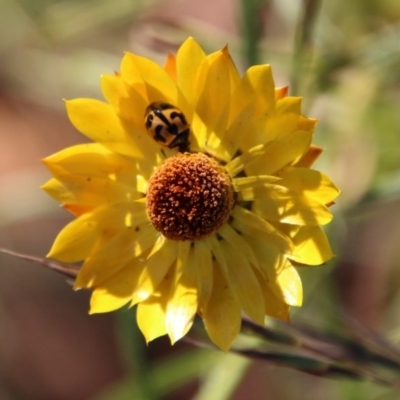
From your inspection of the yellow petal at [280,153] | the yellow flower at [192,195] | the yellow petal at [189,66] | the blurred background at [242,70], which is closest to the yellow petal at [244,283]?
the yellow flower at [192,195]

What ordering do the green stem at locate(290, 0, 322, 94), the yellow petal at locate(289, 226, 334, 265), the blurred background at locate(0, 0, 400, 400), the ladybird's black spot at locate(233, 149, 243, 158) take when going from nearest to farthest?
the yellow petal at locate(289, 226, 334, 265) → the ladybird's black spot at locate(233, 149, 243, 158) → the green stem at locate(290, 0, 322, 94) → the blurred background at locate(0, 0, 400, 400)

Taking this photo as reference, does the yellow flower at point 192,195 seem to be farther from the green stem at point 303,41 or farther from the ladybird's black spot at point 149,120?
the green stem at point 303,41

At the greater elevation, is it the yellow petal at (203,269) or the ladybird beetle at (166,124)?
the ladybird beetle at (166,124)

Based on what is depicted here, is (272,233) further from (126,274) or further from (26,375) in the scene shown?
(26,375)

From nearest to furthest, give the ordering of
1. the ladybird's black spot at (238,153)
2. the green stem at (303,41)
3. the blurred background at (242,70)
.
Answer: the ladybird's black spot at (238,153) < the green stem at (303,41) < the blurred background at (242,70)

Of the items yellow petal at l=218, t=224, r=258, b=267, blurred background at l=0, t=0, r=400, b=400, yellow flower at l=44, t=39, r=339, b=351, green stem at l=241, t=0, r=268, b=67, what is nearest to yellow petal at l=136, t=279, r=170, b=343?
yellow flower at l=44, t=39, r=339, b=351

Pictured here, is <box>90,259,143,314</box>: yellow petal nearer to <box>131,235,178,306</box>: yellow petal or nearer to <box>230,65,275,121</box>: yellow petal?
<box>131,235,178,306</box>: yellow petal
